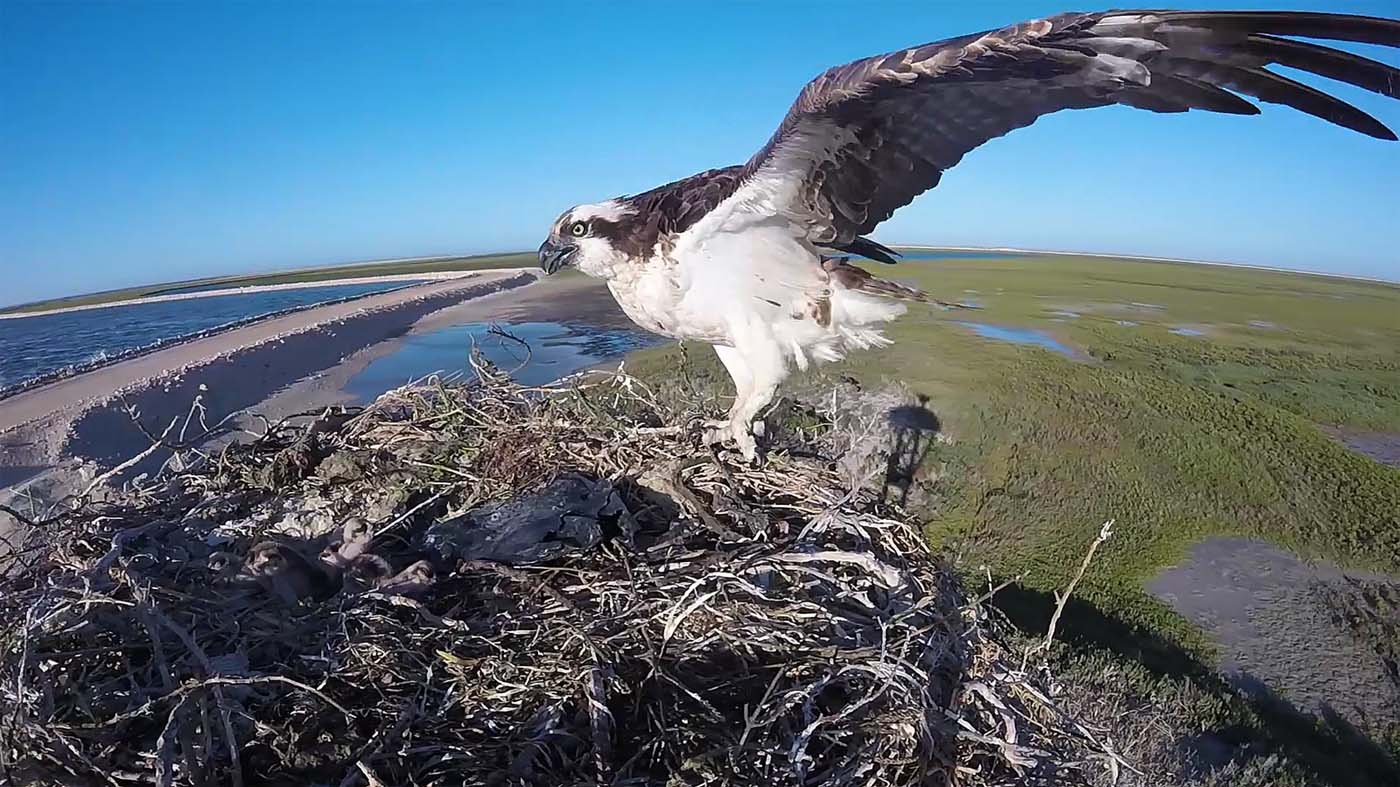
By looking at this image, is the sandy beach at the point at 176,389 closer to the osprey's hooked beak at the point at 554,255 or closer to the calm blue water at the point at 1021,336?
the osprey's hooked beak at the point at 554,255

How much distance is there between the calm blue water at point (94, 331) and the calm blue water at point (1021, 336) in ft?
86.6

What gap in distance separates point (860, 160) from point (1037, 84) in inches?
28.7

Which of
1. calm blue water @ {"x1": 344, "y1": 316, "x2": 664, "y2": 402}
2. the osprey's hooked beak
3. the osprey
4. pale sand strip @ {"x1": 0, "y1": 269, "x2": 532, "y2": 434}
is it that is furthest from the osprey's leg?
A: pale sand strip @ {"x1": 0, "y1": 269, "x2": 532, "y2": 434}

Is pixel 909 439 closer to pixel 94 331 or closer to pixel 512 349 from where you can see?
pixel 512 349

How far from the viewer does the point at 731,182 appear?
2994 mm

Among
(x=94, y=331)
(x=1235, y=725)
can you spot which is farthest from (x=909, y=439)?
(x=94, y=331)

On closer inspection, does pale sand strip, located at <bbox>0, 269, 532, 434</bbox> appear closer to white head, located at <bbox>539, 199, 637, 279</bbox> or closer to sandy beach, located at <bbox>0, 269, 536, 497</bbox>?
sandy beach, located at <bbox>0, 269, 536, 497</bbox>

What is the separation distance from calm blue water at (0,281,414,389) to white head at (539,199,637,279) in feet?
57.3

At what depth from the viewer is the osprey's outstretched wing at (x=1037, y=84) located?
204cm


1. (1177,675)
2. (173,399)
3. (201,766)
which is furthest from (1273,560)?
(173,399)

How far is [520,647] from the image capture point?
190 centimetres

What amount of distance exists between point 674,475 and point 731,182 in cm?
132

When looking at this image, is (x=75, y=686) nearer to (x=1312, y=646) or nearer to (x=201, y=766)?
(x=201, y=766)

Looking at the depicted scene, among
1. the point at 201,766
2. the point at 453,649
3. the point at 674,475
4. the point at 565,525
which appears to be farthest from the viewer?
the point at 674,475
